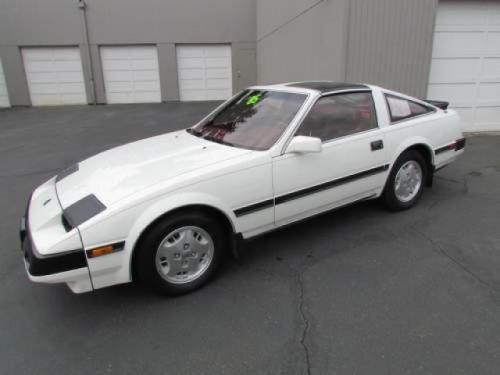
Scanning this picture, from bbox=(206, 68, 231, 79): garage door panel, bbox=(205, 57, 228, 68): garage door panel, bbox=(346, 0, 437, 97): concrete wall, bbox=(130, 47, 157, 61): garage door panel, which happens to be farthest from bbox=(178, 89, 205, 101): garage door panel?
bbox=(346, 0, 437, 97): concrete wall

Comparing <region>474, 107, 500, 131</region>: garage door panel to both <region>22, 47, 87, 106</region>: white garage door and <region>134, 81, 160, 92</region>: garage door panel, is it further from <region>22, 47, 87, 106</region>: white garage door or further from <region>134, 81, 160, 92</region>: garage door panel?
<region>22, 47, 87, 106</region>: white garage door

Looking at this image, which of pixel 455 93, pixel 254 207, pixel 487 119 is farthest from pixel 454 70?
pixel 254 207

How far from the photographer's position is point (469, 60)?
308 inches

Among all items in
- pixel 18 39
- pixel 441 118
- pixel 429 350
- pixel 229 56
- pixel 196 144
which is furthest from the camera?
pixel 229 56

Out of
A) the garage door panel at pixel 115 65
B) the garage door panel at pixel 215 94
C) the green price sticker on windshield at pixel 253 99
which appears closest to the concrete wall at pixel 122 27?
the garage door panel at pixel 115 65

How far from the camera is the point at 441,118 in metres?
4.38

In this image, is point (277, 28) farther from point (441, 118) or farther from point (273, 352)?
point (273, 352)

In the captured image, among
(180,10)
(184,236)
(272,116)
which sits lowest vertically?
(184,236)

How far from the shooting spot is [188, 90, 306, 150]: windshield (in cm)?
326

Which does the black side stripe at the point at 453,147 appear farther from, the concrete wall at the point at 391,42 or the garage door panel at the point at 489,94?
the garage door panel at the point at 489,94

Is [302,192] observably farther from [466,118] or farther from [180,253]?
[466,118]

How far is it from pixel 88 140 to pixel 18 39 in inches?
460

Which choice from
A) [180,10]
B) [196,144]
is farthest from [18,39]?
[196,144]

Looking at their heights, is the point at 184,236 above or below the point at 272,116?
below
